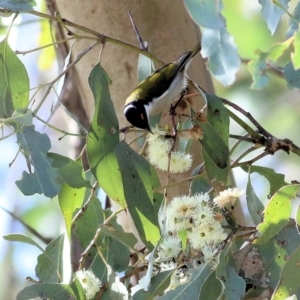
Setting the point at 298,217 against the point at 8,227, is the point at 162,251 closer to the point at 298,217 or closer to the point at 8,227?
the point at 298,217

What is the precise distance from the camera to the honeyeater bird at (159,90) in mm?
1240

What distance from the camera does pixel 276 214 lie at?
1004 millimetres

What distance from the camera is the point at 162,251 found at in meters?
0.99

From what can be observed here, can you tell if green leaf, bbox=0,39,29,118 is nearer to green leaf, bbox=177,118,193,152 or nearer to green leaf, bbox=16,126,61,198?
green leaf, bbox=16,126,61,198

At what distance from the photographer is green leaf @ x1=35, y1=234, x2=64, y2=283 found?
1.18 m

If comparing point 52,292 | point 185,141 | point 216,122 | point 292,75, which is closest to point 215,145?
point 216,122

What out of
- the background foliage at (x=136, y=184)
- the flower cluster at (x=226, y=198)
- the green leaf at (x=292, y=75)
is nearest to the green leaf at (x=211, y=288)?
the background foliage at (x=136, y=184)

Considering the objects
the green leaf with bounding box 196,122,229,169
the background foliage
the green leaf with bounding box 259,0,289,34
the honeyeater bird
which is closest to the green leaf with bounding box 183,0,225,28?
the background foliage

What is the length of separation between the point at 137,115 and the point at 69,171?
0.22 metres

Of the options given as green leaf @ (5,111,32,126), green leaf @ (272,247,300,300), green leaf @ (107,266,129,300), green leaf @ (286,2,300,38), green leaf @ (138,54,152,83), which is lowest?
green leaf @ (272,247,300,300)

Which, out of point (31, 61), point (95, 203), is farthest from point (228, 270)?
point (31, 61)

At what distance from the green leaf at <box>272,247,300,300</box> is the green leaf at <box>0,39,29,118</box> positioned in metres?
0.52

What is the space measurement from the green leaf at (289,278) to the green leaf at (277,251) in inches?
3.2

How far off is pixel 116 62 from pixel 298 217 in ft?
1.88
